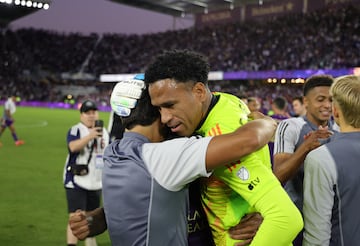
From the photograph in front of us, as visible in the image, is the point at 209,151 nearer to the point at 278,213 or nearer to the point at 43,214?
the point at 278,213

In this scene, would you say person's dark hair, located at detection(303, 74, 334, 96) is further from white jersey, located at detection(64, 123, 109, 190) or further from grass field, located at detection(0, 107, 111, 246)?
grass field, located at detection(0, 107, 111, 246)

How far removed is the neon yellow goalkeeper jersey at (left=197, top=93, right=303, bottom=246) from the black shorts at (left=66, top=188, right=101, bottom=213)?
139 inches

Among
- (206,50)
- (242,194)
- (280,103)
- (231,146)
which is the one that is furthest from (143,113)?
(206,50)

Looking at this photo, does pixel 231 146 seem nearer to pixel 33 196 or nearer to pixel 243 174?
pixel 243 174

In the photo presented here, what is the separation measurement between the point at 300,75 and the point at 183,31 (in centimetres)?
2614

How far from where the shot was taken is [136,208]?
2.06 m

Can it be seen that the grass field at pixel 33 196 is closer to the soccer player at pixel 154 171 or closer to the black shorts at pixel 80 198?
the black shorts at pixel 80 198

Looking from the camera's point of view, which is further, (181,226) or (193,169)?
(181,226)

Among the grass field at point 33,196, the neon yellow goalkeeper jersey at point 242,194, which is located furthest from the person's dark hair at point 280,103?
the neon yellow goalkeeper jersey at point 242,194

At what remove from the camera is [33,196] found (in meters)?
9.02

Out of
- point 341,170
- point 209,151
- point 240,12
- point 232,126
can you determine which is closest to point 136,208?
point 209,151

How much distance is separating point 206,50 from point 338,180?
1981 inches

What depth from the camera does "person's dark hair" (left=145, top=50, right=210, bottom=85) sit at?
212 centimetres

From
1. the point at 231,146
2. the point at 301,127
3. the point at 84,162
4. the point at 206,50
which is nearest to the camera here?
the point at 231,146
